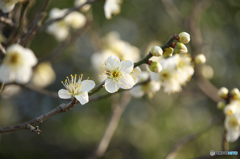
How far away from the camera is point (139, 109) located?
4566 millimetres

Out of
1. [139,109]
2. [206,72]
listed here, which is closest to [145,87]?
[206,72]

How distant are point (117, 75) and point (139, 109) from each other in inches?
137

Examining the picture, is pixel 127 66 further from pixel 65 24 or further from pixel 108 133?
pixel 65 24

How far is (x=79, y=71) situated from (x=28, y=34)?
10.6ft

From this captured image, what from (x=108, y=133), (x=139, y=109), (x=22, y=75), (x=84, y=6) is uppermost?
(x=84, y=6)

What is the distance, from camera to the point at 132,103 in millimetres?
4797

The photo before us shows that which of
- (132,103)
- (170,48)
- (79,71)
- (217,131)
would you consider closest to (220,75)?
(217,131)

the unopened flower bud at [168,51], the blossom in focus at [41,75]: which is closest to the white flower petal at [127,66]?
the unopened flower bud at [168,51]

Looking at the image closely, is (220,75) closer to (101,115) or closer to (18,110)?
(101,115)

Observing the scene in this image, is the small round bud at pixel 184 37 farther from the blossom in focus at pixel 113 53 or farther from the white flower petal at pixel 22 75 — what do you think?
the blossom in focus at pixel 113 53

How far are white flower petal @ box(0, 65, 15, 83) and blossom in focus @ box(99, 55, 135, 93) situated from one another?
0.51 metres

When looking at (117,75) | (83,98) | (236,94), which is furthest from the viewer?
(236,94)

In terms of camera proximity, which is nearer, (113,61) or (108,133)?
(113,61)

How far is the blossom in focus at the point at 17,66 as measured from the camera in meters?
1.08
